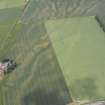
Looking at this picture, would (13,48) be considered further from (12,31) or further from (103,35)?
(103,35)

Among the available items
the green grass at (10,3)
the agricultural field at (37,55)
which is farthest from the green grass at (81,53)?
the green grass at (10,3)

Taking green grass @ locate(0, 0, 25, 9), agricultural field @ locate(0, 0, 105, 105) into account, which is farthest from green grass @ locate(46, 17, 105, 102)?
green grass @ locate(0, 0, 25, 9)

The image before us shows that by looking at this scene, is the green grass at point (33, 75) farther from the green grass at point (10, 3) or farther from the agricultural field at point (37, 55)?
the green grass at point (10, 3)

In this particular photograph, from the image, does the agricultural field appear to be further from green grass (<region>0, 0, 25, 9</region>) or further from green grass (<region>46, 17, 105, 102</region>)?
green grass (<region>0, 0, 25, 9</region>)

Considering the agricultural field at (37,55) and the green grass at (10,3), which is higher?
the green grass at (10,3)

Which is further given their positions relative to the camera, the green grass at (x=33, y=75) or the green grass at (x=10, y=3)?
the green grass at (x=10, y=3)
